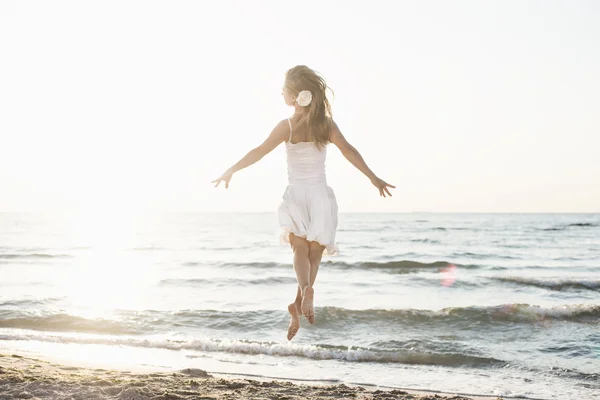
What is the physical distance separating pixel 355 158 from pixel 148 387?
126 inches

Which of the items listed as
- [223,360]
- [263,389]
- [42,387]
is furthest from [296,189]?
[223,360]

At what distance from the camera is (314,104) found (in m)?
4.38

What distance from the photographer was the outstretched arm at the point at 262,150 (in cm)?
428

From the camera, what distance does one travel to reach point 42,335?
10.1m

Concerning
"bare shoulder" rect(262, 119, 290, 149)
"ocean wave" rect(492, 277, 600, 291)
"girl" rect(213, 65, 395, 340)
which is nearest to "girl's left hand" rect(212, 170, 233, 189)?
"girl" rect(213, 65, 395, 340)

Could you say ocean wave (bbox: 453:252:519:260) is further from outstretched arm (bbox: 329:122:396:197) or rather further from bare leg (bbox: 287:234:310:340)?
outstretched arm (bbox: 329:122:396:197)

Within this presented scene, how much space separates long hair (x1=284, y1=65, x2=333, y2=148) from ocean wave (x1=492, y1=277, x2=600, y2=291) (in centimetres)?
1544

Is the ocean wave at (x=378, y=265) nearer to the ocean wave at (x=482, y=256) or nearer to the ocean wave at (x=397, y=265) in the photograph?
the ocean wave at (x=397, y=265)

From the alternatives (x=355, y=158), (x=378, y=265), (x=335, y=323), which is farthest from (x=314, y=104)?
(x=378, y=265)

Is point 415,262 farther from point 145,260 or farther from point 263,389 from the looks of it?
point 263,389

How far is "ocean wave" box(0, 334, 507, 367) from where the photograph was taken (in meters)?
8.89

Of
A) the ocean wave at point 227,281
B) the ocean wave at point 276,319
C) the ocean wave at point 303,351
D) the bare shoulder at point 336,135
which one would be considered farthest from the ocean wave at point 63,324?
the bare shoulder at point 336,135

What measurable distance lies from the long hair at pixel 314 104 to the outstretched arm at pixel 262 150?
0.12 meters

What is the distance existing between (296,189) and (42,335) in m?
7.30
